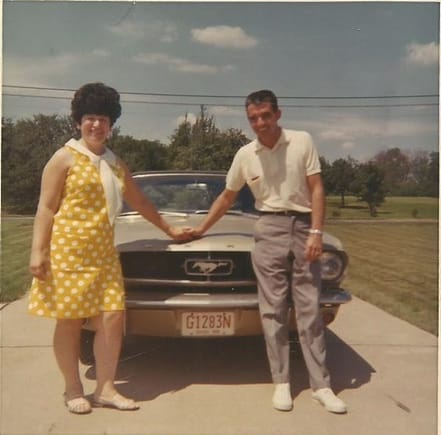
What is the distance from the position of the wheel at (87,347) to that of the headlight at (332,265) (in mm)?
1693

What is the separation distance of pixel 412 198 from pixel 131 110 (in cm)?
214

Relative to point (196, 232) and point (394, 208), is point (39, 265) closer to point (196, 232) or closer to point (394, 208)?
point (196, 232)

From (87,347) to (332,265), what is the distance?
6.11 feet

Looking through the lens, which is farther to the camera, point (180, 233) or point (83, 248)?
point (180, 233)

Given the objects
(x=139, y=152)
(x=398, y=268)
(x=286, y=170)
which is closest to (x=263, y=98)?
(x=286, y=170)

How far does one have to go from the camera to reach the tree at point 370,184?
14.3 feet

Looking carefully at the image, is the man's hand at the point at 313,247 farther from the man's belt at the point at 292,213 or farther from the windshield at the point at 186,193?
the windshield at the point at 186,193

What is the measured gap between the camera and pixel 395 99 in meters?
3.79

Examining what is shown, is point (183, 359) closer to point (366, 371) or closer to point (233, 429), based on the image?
point (233, 429)

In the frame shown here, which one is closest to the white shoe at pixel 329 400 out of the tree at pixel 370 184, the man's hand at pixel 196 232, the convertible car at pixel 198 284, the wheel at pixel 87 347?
the convertible car at pixel 198 284

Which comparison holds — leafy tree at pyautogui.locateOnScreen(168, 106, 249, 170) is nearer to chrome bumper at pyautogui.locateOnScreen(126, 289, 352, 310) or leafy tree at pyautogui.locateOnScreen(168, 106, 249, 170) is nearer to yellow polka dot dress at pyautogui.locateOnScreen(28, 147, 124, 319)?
chrome bumper at pyautogui.locateOnScreen(126, 289, 352, 310)

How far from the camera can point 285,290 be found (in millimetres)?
3029

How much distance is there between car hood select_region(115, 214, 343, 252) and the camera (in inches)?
124

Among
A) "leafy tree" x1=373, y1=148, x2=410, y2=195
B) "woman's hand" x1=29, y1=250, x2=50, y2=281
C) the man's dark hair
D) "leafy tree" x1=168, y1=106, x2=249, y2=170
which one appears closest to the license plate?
"woman's hand" x1=29, y1=250, x2=50, y2=281
